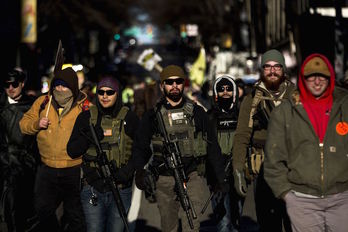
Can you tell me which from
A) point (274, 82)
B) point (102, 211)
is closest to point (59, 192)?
point (102, 211)

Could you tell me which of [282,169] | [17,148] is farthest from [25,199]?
[282,169]

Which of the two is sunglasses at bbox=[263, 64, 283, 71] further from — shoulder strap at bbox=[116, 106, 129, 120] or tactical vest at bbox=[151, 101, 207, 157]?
shoulder strap at bbox=[116, 106, 129, 120]

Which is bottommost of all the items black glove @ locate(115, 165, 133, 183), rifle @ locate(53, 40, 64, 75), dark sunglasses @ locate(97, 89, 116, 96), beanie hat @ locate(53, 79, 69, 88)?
black glove @ locate(115, 165, 133, 183)

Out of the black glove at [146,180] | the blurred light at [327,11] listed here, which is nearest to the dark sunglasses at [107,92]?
the black glove at [146,180]

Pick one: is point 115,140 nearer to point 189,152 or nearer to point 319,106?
point 189,152

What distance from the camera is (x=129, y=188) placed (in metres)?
6.54

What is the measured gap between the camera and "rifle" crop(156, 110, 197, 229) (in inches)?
246

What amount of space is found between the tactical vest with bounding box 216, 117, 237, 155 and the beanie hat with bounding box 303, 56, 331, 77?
217 cm

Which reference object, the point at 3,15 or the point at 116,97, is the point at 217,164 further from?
the point at 3,15

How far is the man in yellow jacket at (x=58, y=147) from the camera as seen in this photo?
6918 mm

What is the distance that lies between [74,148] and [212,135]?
1250 mm

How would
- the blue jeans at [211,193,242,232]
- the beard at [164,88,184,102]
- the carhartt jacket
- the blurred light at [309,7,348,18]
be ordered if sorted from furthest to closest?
the blurred light at [309,7,348,18]
the blue jeans at [211,193,242,232]
the beard at [164,88,184,102]
the carhartt jacket

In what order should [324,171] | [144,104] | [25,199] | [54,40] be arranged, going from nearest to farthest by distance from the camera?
1. [324,171]
2. [25,199]
3. [144,104]
4. [54,40]

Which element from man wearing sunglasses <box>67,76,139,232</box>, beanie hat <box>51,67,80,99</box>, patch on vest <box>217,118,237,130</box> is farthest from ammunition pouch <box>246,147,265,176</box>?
beanie hat <box>51,67,80,99</box>
